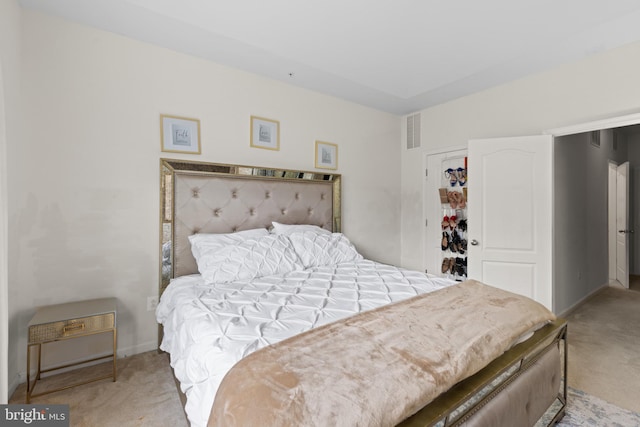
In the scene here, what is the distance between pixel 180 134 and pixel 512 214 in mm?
3192

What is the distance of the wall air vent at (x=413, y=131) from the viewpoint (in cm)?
392

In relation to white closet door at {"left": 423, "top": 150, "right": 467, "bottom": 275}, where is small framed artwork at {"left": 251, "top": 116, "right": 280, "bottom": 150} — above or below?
above

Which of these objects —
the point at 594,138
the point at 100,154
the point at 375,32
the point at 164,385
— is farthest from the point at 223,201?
the point at 594,138

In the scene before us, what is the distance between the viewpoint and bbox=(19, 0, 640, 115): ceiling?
6.35 ft

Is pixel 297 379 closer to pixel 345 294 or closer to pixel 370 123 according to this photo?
pixel 345 294

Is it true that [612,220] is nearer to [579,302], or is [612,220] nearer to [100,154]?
[579,302]

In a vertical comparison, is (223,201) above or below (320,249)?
above

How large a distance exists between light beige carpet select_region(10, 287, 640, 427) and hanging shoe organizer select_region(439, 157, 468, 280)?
119 cm

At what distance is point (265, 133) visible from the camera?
9.56ft

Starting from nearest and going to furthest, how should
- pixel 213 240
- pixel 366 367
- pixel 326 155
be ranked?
pixel 366 367
pixel 213 240
pixel 326 155

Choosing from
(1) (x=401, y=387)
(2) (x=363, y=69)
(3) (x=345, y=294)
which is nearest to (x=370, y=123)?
(2) (x=363, y=69)

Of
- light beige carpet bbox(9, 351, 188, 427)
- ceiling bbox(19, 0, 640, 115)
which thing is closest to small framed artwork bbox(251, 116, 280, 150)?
ceiling bbox(19, 0, 640, 115)

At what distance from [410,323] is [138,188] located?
222 centimetres

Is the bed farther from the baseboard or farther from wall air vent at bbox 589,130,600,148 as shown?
wall air vent at bbox 589,130,600,148
